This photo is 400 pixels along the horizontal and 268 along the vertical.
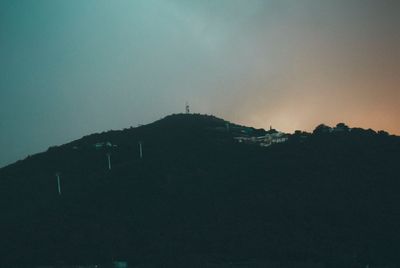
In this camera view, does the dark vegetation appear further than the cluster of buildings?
No

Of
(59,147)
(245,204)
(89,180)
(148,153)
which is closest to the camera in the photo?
(245,204)

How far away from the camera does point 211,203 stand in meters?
62.9

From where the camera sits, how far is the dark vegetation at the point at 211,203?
2158 inches

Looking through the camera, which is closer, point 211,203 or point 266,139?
point 211,203

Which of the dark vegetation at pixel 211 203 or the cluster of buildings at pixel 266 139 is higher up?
the cluster of buildings at pixel 266 139

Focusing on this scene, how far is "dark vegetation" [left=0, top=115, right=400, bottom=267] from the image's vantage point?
180 feet

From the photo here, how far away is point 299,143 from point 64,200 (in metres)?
21.1

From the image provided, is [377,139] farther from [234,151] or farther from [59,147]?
[59,147]

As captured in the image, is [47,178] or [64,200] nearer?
[64,200]

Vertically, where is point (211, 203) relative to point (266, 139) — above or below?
below

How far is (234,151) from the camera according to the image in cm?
7569

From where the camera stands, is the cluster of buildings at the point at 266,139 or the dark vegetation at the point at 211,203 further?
the cluster of buildings at the point at 266,139

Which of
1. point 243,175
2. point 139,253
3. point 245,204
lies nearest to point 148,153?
point 243,175

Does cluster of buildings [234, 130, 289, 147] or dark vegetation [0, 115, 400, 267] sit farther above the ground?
cluster of buildings [234, 130, 289, 147]
